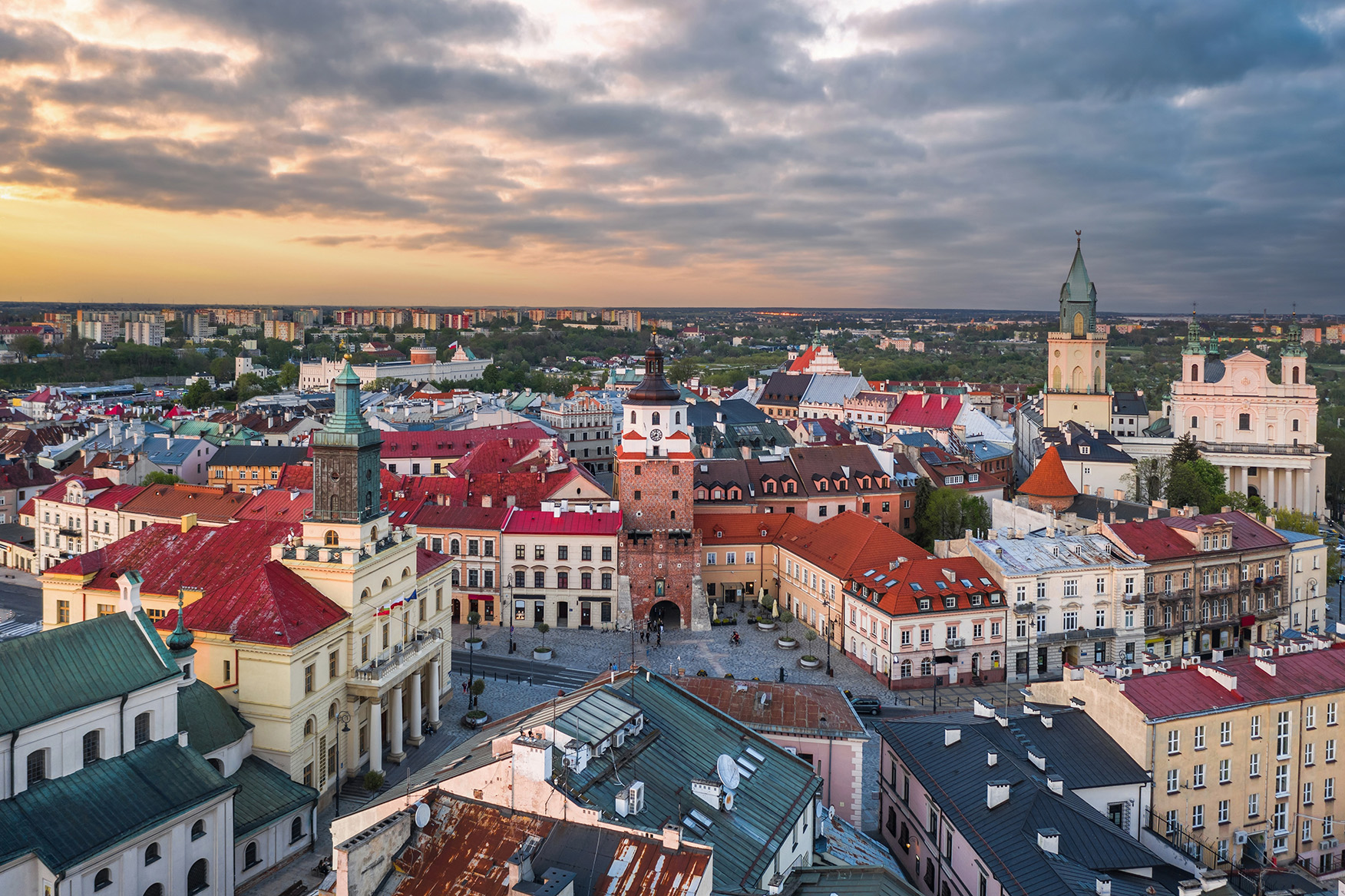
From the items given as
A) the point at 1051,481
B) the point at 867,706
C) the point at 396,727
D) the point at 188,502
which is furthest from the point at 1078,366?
the point at 396,727

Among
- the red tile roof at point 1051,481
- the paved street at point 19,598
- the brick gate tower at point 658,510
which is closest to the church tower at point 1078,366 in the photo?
the red tile roof at point 1051,481

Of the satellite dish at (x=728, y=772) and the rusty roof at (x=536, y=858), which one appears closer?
the rusty roof at (x=536, y=858)

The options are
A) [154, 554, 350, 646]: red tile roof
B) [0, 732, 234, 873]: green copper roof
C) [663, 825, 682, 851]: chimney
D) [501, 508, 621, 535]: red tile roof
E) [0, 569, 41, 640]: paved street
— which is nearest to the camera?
[663, 825, 682, 851]: chimney

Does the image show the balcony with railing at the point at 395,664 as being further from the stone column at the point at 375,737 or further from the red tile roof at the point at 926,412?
the red tile roof at the point at 926,412

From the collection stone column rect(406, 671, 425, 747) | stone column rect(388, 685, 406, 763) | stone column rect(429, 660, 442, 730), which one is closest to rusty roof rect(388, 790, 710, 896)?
stone column rect(388, 685, 406, 763)

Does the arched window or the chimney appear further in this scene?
the arched window

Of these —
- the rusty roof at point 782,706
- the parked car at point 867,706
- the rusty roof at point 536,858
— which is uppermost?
the rusty roof at point 536,858

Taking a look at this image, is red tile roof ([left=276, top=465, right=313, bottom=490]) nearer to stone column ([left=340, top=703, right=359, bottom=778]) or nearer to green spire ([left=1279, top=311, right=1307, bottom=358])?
stone column ([left=340, top=703, right=359, bottom=778])

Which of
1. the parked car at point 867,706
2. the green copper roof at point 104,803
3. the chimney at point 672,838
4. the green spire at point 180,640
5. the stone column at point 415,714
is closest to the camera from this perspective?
the chimney at point 672,838
